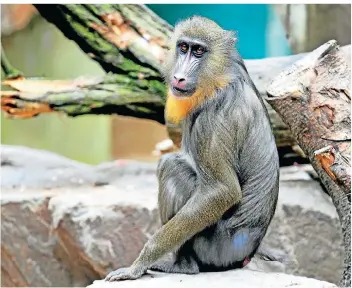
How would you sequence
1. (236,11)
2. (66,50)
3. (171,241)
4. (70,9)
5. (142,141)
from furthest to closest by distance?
(142,141), (66,50), (236,11), (70,9), (171,241)

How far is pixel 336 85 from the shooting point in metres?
3.54

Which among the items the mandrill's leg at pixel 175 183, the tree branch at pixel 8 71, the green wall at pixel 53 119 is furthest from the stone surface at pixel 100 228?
the mandrill's leg at pixel 175 183

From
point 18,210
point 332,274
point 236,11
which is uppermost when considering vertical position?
point 236,11

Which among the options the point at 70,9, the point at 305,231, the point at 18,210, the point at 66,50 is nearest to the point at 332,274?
the point at 305,231

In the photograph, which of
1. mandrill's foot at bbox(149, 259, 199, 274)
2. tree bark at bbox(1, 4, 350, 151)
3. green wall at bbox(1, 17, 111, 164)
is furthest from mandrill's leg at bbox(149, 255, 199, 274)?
green wall at bbox(1, 17, 111, 164)

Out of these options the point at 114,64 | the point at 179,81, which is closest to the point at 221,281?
the point at 179,81

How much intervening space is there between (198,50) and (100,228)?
1941mm

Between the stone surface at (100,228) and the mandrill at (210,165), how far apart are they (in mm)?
1385

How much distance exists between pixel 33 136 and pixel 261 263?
3.66m

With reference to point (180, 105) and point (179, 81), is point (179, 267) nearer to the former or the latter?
point (180, 105)

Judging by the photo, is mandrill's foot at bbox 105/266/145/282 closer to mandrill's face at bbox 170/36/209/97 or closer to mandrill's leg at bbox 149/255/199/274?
mandrill's leg at bbox 149/255/199/274

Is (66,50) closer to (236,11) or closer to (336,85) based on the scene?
(236,11)

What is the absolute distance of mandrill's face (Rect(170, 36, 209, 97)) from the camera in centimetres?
333

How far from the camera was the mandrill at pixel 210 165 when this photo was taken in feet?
11.0
